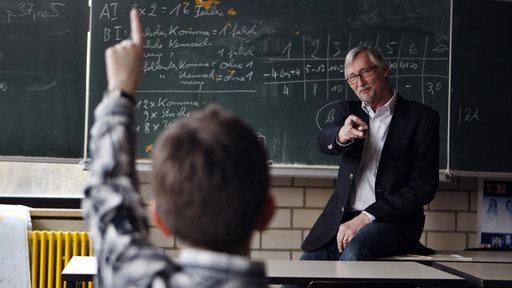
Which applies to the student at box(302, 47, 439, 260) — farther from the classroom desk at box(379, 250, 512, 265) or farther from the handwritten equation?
the handwritten equation

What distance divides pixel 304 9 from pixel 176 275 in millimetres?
3322

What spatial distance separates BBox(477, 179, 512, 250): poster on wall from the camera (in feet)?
14.0

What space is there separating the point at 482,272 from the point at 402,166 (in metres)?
0.81

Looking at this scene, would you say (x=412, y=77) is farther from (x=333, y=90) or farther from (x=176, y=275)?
(x=176, y=275)

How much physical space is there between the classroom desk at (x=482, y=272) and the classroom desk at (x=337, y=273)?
59 millimetres

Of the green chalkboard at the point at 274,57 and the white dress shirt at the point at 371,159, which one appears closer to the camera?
the white dress shirt at the point at 371,159

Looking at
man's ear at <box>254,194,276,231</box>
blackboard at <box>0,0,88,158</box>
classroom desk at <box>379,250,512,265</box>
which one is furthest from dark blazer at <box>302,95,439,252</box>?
man's ear at <box>254,194,276,231</box>

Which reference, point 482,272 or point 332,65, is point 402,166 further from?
point 332,65

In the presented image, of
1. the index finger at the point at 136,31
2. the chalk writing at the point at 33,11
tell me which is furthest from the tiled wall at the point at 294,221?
the index finger at the point at 136,31

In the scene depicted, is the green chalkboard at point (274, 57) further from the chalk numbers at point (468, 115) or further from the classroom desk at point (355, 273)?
the classroom desk at point (355, 273)

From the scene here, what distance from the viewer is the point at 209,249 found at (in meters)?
0.82

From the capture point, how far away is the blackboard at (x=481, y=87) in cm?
407

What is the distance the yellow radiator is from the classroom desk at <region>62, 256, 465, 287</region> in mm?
1308

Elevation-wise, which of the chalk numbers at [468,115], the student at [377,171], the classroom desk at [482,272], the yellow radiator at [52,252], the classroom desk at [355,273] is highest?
the chalk numbers at [468,115]
